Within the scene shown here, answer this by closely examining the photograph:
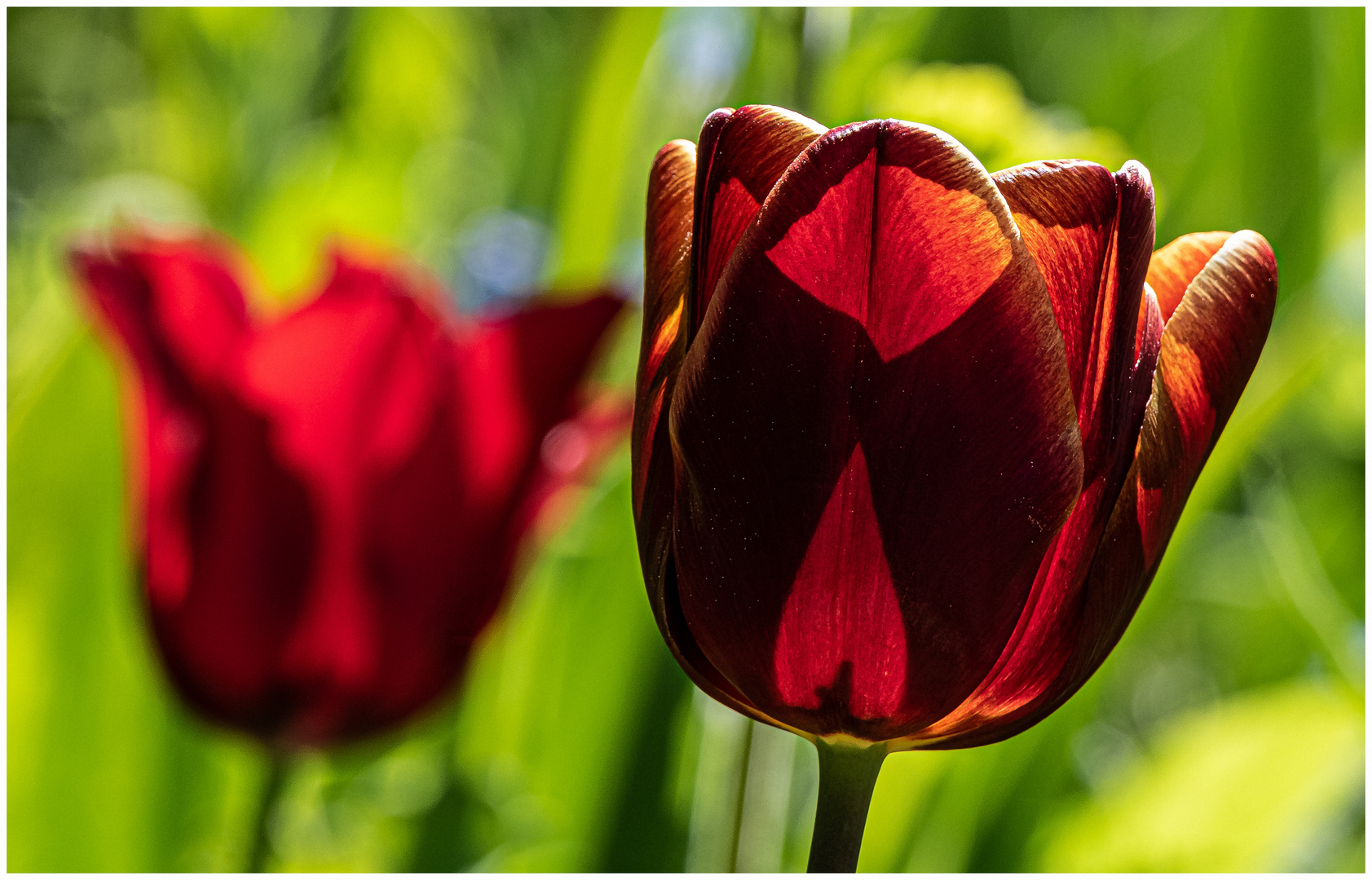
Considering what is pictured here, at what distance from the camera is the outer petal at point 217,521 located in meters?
0.44

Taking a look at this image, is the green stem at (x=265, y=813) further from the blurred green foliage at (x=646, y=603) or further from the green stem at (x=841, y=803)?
the green stem at (x=841, y=803)

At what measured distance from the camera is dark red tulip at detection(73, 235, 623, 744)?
0.45 m

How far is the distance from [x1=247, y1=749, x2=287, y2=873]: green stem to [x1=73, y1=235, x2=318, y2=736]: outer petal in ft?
0.04

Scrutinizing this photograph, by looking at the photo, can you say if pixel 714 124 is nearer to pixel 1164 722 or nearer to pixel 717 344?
pixel 717 344

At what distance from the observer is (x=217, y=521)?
0.46m

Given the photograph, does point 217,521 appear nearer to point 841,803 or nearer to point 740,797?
point 740,797

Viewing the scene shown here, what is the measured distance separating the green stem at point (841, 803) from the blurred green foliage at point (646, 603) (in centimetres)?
20

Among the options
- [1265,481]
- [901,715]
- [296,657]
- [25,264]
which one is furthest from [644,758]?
[25,264]

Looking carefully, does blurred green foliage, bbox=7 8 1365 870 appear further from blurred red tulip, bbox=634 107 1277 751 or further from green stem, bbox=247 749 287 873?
blurred red tulip, bbox=634 107 1277 751

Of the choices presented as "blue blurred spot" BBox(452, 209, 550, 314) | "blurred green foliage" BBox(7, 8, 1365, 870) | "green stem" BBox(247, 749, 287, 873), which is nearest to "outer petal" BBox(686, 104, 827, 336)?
"blurred green foliage" BBox(7, 8, 1365, 870)

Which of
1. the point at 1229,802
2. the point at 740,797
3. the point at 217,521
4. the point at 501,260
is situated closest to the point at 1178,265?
the point at 740,797

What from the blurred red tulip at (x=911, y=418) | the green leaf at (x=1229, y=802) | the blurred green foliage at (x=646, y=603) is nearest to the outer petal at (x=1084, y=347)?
the blurred red tulip at (x=911, y=418)

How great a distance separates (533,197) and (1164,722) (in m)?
0.64

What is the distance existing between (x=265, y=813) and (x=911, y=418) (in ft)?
1.07
